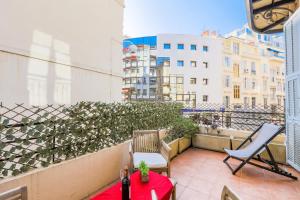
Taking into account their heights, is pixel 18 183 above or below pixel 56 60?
below

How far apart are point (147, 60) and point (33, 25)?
25117mm

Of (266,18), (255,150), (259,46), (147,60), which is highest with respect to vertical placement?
(259,46)

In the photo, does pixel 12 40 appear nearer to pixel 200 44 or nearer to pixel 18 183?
pixel 18 183

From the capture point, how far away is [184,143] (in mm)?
5035

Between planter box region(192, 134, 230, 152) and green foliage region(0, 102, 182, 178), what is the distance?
2.26 m

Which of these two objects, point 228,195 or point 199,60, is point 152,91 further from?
point 228,195

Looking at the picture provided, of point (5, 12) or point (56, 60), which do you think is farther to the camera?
point (56, 60)

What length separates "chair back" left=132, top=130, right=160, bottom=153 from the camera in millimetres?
3594

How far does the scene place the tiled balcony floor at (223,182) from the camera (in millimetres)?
2791

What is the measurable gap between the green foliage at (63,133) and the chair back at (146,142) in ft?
0.93

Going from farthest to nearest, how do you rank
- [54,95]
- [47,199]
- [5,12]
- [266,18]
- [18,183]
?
1. [266,18]
2. [54,95]
3. [5,12]
4. [47,199]
5. [18,183]

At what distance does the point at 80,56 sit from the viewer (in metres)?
5.07

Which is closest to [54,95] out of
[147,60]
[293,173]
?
[293,173]

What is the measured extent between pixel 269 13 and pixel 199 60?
19450mm
